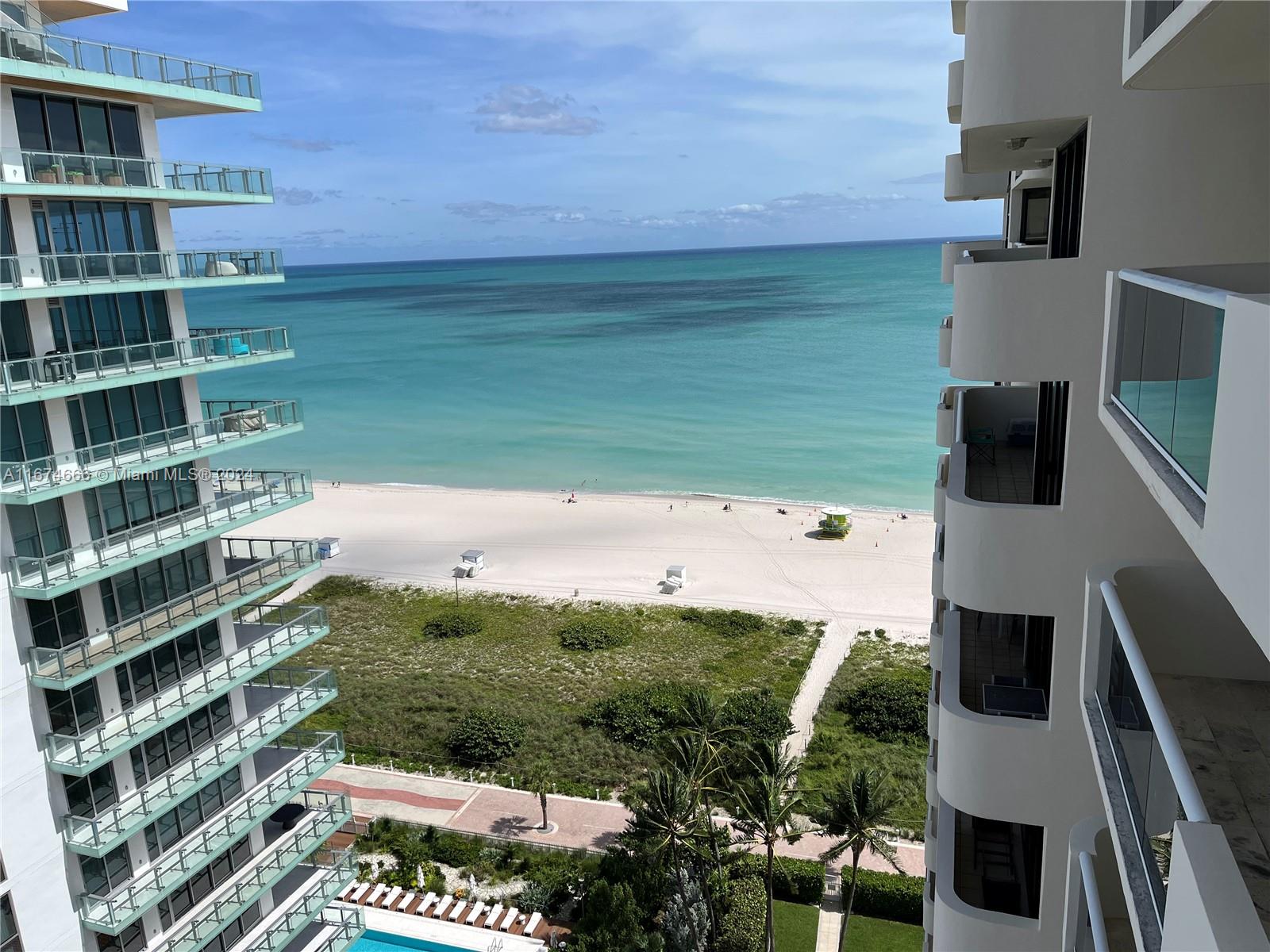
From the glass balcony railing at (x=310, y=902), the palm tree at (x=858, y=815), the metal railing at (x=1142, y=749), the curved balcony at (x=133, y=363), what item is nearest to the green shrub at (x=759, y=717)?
the palm tree at (x=858, y=815)

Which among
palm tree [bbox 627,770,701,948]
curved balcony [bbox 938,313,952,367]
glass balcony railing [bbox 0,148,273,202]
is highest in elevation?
glass balcony railing [bbox 0,148,273,202]

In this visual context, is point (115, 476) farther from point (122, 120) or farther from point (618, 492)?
point (618, 492)

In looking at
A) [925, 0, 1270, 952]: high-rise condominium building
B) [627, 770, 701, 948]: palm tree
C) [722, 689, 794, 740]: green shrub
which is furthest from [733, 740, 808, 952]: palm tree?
[925, 0, 1270, 952]: high-rise condominium building

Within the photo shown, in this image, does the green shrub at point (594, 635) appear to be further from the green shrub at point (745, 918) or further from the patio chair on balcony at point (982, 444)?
the patio chair on balcony at point (982, 444)

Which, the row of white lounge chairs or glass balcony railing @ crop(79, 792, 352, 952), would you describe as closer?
glass balcony railing @ crop(79, 792, 352, 952)

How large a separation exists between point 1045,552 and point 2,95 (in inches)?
603

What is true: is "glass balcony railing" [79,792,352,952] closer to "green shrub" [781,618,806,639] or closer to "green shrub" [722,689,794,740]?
"green shrub" [722,689,794,740]

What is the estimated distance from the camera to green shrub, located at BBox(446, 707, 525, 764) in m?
33.4

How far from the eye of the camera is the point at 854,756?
32.1m

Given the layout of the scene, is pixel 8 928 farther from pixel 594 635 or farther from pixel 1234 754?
pixel 594 635

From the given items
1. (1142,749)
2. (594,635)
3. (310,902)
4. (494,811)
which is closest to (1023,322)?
(1142,749)

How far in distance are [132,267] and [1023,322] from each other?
45.4 ft

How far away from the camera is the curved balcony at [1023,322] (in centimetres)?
811

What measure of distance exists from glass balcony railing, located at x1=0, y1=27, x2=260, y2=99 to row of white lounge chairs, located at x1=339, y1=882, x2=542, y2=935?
20116mm
